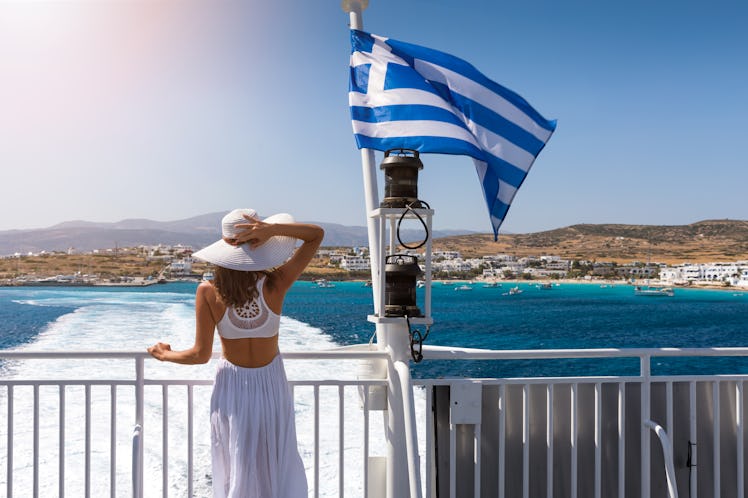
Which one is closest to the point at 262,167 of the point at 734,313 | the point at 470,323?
the point at 470,323

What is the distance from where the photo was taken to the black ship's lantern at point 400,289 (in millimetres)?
2500

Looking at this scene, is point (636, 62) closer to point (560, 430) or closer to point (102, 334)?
point (102, 334)

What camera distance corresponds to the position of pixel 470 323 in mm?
64875

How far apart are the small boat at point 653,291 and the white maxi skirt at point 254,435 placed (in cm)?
10671

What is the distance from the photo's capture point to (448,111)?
2764mm

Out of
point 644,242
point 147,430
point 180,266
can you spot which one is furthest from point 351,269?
point 147,430

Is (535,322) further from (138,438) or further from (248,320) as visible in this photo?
(248,320)

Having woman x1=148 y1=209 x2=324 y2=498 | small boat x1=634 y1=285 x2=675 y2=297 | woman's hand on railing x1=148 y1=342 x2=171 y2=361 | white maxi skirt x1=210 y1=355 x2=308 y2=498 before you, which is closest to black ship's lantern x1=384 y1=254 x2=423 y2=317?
woman x1=148 y1=209 x2=324 y2=498

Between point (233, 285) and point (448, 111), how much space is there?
134cm

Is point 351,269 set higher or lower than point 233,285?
lower

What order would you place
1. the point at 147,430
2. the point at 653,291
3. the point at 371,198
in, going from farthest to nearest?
the point at 653,291 → the point at 147,430 → the point at 371,198

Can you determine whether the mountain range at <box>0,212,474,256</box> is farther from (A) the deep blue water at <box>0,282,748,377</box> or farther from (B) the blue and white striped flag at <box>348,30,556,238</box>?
(B) the blue and white striped flag at <box>348,30,556,238</box>

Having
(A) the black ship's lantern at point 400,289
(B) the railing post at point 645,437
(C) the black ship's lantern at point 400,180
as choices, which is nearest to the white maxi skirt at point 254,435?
(A) the black ship's lantern at point 400,289

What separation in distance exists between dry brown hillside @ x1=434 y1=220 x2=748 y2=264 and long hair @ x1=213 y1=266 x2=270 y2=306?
8579cm
